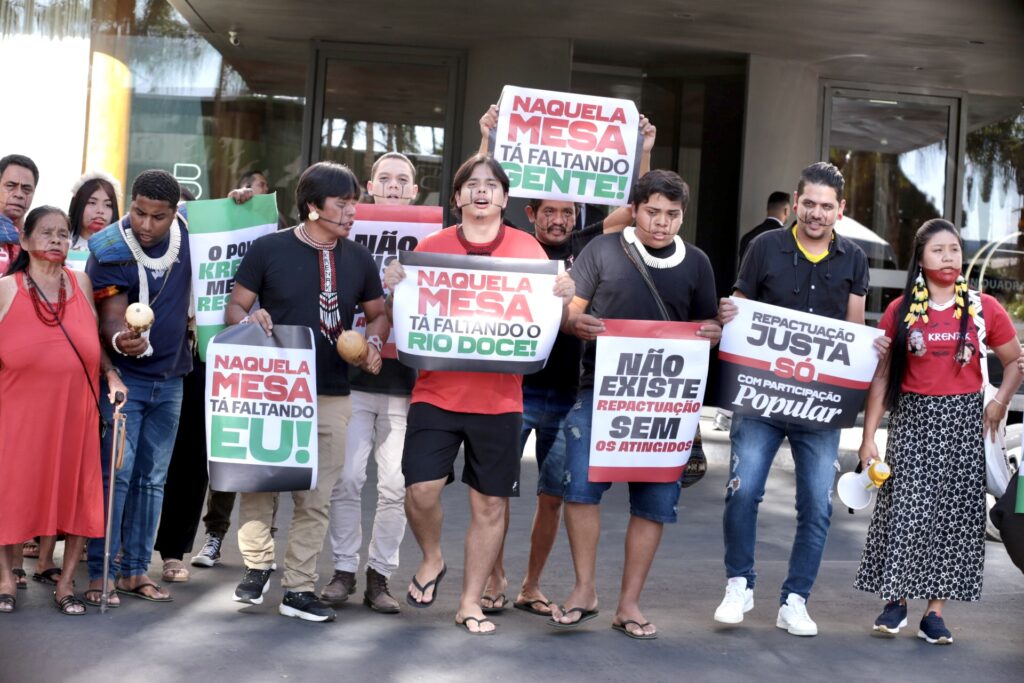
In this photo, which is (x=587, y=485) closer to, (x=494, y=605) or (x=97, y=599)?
(x=494, y=605)

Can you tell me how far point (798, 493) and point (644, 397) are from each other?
874 millimetres

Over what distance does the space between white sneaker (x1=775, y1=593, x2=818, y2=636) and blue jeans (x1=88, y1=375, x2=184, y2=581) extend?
114 inches

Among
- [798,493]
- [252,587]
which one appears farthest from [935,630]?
[252,587]

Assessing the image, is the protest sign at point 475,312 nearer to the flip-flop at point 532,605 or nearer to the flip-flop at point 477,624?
the flip-flop at point 477,624

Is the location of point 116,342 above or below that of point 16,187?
below

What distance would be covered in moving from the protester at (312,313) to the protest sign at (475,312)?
24 cm

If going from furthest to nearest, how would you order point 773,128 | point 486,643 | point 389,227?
point 773,128 < point 389,227 < point 486,643

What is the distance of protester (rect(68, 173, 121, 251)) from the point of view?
6.68 metres

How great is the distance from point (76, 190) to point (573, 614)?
3293mm

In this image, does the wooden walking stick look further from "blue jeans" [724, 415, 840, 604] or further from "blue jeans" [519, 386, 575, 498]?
"blue jeans" [724, 415, 840, 604]

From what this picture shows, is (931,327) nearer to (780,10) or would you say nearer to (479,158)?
(479,158)

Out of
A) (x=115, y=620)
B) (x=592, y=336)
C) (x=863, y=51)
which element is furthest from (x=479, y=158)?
(x=863, y=51)

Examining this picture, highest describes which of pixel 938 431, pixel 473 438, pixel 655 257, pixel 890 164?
pixel 890 164

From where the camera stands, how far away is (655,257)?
591cm
